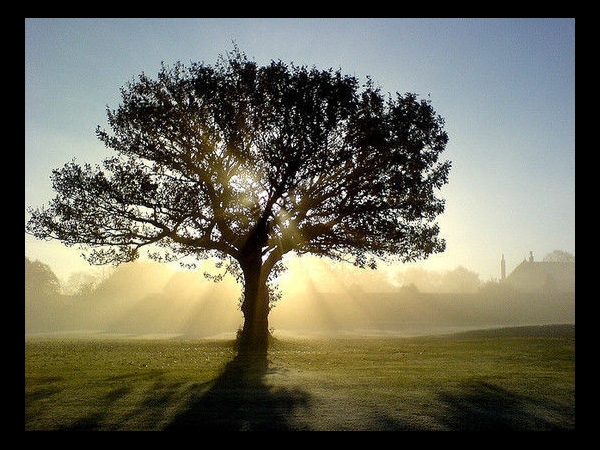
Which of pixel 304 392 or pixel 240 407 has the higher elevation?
pixel 240 407

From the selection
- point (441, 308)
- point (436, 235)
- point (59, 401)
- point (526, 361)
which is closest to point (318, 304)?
point (441, 308)

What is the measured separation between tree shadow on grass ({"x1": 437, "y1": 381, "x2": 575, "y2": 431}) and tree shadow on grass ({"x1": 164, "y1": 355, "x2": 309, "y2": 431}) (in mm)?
4271

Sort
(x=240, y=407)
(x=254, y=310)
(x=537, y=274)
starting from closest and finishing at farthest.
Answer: (x=240, y=407)
(x=254, y=310)
(x=537, y=274)

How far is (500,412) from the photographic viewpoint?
15.3m

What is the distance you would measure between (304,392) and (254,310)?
1867cm

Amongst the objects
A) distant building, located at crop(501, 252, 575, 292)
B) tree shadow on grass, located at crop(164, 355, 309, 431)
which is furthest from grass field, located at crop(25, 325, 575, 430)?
distant building, located at crop(501, 252, 575, 292)

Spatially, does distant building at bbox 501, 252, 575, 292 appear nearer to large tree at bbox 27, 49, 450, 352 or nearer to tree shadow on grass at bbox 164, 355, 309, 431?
large tree at bbox 27, 49, 450, 352

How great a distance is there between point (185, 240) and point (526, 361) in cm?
2137

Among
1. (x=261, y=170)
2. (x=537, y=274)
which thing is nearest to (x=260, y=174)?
(x=261, y=170)

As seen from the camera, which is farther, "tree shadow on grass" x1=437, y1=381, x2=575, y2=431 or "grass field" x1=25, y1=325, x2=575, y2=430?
"grass field" x1=25, y1=325, x2=575, y2=430

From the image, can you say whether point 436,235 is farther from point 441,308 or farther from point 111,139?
point 441,308

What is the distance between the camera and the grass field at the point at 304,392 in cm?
1390

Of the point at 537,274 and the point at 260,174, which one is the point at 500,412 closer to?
the point at 260,174

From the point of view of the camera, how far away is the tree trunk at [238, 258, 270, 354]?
36125mm
